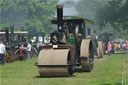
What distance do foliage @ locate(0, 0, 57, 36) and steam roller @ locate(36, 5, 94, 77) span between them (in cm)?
3191

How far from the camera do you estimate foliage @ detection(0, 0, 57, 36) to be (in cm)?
5381

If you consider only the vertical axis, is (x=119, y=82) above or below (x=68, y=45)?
below

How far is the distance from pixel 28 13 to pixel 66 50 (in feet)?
186

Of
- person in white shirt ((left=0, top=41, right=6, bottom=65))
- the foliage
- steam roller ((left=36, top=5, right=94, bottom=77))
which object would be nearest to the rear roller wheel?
steam roller ((left=36, top=5, right=94, bottom=77))

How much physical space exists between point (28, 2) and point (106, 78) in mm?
52555

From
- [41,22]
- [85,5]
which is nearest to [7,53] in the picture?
[41,22]

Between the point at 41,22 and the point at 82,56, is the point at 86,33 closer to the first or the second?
the point at 82,56

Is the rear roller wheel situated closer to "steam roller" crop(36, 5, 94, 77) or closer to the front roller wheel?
"steam roller" crop(36, 5, 94, 77)

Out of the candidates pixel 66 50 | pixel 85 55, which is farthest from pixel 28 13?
pixel 66 50

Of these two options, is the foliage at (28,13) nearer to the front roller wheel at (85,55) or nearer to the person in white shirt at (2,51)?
the person in white shirt at (2,51)

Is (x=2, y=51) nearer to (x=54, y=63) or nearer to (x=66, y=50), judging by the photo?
(x=66, y=50)

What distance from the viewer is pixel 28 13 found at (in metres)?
72.5

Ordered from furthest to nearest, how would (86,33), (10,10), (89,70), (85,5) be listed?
1. (85,5)
2. (10,10)
3. (86,33)
4. (89,70)

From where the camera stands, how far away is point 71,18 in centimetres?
1895
